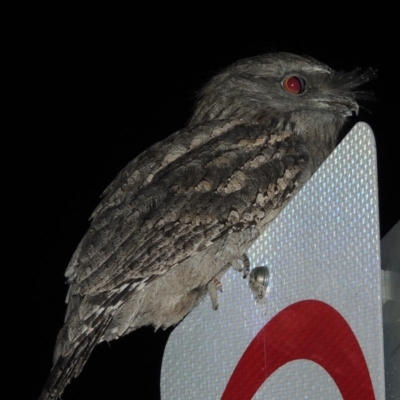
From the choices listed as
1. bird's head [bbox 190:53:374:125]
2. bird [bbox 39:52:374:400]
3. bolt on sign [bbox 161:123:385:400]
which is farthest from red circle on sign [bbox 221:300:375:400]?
bird's head [bbox 190:53:374:125]

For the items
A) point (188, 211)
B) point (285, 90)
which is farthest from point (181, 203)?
point (285, 90)

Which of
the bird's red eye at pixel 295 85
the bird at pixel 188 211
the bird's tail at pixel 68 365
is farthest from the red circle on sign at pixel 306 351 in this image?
the bird's red eye at pixel 295 85

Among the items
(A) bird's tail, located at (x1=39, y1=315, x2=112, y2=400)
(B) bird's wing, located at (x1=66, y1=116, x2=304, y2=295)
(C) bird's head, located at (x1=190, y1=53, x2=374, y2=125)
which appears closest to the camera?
(A) bird's tail, located at (x1=39, y1=315, x2=112, y2=400)

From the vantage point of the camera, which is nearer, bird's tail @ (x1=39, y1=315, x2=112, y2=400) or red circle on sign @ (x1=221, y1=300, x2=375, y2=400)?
red circle on sign @ (x1=221, y1=300, x2=375, y2=400)

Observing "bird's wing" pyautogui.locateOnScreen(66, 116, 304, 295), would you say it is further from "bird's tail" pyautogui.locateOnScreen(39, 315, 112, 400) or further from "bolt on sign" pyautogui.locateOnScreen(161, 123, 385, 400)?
"bolt on sign" pyautogui.locateOnScreen(161, 123, 385, 400)

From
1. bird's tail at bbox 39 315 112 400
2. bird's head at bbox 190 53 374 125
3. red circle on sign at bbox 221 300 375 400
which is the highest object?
bird's head at bbox 190 53 374 125

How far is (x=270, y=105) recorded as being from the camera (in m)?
2.25

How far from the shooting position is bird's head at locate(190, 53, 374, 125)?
2227 millimetres

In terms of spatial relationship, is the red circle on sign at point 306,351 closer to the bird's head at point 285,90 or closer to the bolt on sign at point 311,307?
the bolt on sign at point 311,307

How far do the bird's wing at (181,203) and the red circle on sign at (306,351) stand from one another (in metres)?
0.78

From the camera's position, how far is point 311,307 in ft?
3.06

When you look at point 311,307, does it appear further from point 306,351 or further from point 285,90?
point 285,90

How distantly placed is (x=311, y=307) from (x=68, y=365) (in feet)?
3.19

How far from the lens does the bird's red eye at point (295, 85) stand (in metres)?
2.29
